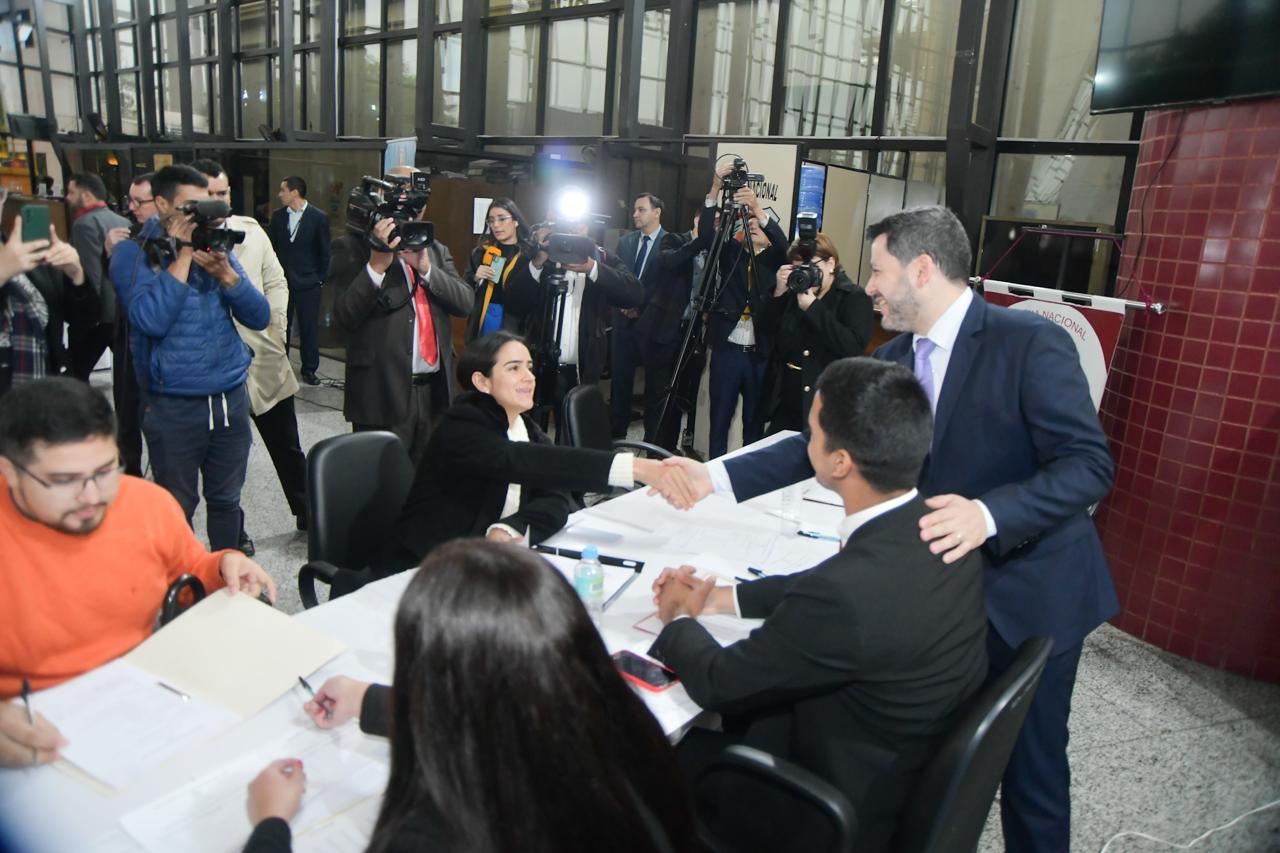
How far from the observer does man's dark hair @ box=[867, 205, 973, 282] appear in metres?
2.00

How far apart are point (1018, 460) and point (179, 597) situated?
1798mm

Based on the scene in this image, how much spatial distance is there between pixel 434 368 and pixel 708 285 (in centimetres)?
159

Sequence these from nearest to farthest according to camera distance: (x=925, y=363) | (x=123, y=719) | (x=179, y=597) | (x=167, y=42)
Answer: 1. (x=123, y=719)
2. (x=179, y=597)
3. (x=925, y=363)
4. (x=167, y=42)

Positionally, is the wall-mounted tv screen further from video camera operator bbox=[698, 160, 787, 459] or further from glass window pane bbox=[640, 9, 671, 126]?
glass window pane bbox=[640, 9, 671, 126]

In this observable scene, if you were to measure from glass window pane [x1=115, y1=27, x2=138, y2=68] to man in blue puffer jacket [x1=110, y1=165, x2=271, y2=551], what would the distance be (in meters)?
14.0

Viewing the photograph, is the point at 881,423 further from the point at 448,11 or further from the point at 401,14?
the point at 401,14

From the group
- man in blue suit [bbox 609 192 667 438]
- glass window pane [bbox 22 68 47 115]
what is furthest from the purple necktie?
glass window pane [bbox 22 68 47 115]

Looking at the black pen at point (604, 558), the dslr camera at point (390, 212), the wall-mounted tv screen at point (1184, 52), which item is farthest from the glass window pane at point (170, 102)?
the black pen at point (604, 558)

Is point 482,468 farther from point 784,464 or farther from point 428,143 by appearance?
point 428,143

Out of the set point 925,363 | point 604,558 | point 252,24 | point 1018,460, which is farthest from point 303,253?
point 252,24

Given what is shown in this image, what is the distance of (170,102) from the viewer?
14.0m

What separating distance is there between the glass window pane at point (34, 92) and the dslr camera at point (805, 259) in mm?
16373

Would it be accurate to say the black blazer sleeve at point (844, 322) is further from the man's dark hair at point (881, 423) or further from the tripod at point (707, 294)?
the man's dark hair at point (881, 423)

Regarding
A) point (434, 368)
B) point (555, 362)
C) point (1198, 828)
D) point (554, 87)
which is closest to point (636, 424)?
point (555, 362)
